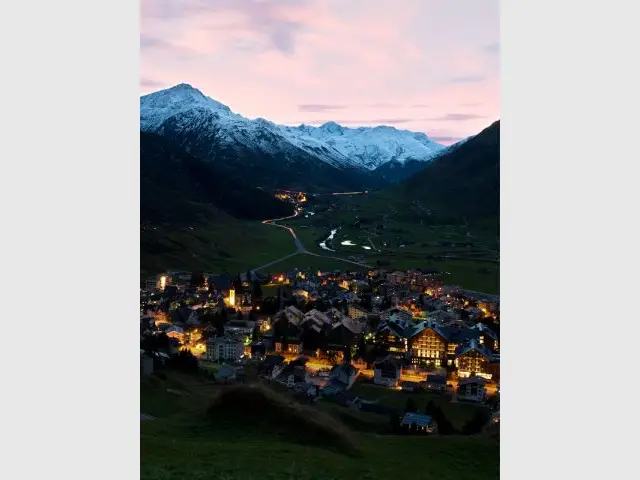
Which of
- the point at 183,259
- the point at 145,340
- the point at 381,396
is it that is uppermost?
the point at 183,259

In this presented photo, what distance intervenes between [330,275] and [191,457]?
7948cm

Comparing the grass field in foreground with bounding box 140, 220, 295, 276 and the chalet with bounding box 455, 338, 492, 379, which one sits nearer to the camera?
the chalet with bounding box 455, 338, 492, 379

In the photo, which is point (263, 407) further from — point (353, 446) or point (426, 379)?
point (426, 379)

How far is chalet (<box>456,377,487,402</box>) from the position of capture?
4907 cm

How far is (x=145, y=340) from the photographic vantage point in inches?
2340

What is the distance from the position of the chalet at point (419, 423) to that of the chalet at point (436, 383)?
10.1 m

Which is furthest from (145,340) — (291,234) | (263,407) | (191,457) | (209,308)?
(291,234)

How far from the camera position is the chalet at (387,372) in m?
52.8

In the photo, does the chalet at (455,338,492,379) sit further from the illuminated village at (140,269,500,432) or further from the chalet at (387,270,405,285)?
the chalet at (387,270,405,285)

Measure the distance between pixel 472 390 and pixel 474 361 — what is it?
20.1 ft

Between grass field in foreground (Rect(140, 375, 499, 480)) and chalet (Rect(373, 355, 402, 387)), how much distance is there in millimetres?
14140

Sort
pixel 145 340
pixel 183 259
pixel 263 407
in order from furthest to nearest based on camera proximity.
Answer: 1. pixel 183 259
2. pixel 145 340
3. pixel 263 407

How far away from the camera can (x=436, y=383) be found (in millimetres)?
51844

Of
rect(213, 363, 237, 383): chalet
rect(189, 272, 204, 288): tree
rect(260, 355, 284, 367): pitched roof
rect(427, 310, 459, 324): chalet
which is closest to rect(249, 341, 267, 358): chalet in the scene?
rect(260, 355, 284, 367): pitched roof
